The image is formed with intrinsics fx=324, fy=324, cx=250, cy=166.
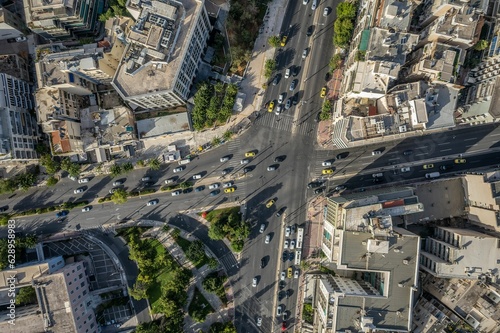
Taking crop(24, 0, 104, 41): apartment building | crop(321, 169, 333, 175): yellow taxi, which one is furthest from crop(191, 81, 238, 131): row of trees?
crop(24, 0, 104, 41): apartment building

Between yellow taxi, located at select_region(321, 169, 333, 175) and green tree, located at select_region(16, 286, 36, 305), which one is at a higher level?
yellow taxi, located at select_region(321, 169, 333, 175)

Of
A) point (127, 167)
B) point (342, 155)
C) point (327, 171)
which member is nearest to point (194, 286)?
point (127, 167)

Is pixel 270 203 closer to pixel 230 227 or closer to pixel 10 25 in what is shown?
pixel 230 227

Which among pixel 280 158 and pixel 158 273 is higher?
pixel 280 158

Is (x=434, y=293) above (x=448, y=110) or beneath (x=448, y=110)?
beneath

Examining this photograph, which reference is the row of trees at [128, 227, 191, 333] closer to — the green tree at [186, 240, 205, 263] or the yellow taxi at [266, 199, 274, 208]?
the green tree at [186, 240, 205, 263]

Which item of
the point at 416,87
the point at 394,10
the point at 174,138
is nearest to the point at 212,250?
the point at 174,138

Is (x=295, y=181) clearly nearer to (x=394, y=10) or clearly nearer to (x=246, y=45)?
(x=246, y=45)
